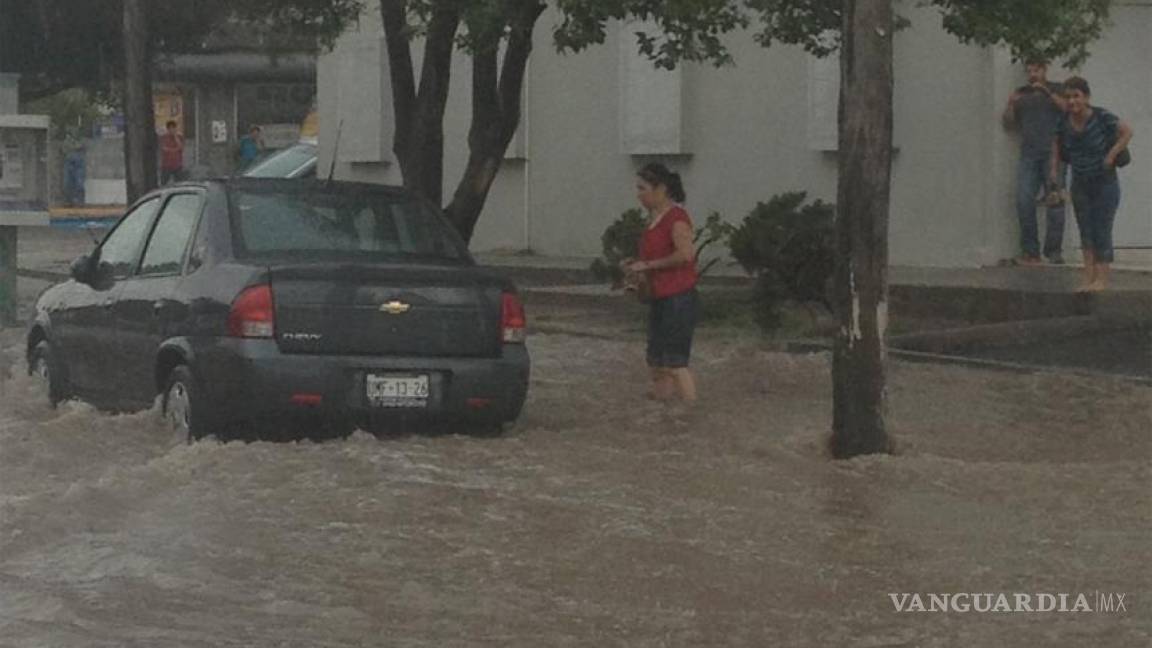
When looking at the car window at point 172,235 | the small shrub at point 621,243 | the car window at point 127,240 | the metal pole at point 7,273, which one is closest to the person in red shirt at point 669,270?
the car window at point 172,235

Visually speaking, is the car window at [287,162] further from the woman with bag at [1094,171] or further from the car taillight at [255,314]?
the car taillight at [255,314]

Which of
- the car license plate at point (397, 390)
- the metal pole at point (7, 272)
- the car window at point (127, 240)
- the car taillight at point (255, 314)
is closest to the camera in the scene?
the car taillight at point (255, 314)

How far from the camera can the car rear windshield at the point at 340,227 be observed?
38.5 ft

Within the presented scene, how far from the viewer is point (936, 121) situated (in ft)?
66.7

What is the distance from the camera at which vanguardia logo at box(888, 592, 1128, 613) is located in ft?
27.7

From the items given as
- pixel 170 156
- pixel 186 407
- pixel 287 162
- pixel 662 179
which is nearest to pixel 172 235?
pixel 186 407

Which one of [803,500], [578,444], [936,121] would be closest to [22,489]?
[578,444]

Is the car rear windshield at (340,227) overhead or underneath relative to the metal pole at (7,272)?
overhead

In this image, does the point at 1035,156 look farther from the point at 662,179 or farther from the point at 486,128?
the point at 662,179

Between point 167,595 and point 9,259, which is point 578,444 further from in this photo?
point 9,259

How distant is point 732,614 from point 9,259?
1176 centimetres

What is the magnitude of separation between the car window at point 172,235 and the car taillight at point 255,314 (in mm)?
921

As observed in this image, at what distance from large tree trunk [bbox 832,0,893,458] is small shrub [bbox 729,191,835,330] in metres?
5.16

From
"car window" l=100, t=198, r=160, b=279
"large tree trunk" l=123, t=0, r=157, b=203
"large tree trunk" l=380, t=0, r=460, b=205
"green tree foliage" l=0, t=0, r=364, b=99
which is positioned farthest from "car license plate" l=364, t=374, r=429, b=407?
"green tree foliage" l=0, t=0, r=364, b=99
